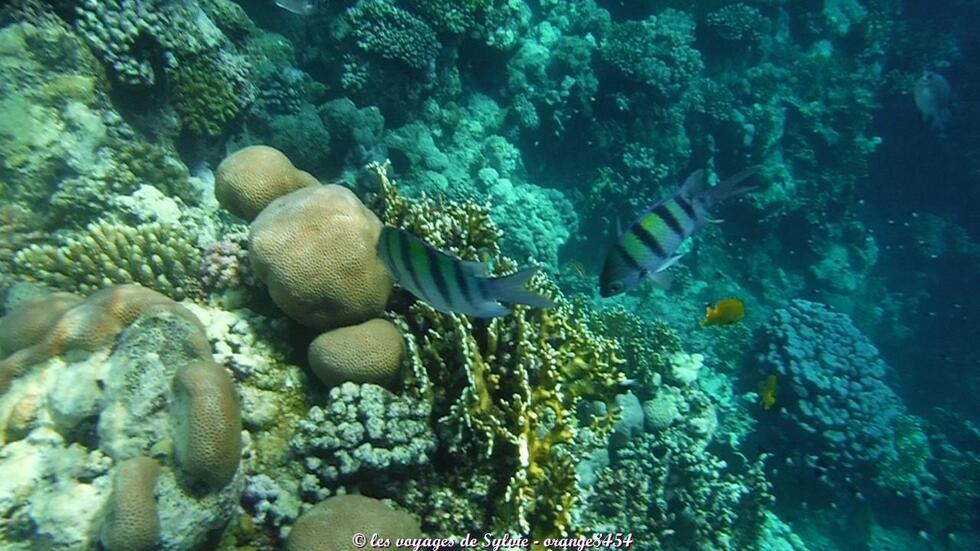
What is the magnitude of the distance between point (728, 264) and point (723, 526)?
8.44 meters

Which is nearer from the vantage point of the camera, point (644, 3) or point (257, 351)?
point (257, 351)

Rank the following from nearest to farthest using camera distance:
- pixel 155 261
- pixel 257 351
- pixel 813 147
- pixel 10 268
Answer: pixel 257 351, pixel 155 261, pixel 10 268, pixel 813 147

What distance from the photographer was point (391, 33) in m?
8.91

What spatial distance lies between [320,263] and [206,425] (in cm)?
119

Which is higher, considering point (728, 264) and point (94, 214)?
point (728, 264)

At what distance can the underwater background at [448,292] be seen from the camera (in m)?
3.02

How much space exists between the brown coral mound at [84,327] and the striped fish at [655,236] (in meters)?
2.34

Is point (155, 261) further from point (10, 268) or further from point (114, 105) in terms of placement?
point (114, 105)

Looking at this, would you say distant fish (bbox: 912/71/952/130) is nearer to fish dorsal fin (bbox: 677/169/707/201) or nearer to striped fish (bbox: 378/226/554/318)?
fish dorsal fin (bbox: 677/169/707/201)

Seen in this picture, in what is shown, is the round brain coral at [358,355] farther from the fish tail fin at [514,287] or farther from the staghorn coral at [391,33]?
the staghorn coral at [391,33]

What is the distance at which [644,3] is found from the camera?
48.1 ft

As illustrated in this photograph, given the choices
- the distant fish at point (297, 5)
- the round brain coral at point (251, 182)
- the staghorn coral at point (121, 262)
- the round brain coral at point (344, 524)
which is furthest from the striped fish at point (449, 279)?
the distant fish at point (297, 5)

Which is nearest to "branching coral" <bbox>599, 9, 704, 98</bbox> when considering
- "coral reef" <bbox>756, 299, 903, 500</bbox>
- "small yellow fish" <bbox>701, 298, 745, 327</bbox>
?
"coral reef" <bbox>756, 299, 903, 500</bbox>

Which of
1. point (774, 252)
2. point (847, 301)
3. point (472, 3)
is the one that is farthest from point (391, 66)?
point (847, 301)
